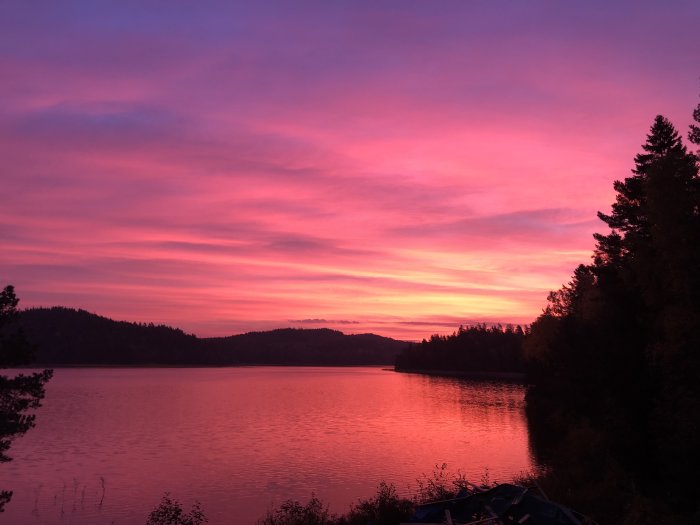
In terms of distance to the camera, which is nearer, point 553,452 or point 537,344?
point 553,452

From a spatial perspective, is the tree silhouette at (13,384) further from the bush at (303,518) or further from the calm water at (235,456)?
the bush at (303,518)

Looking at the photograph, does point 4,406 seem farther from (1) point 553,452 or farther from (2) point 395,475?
(1) point 553,452

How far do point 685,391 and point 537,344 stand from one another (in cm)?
7994

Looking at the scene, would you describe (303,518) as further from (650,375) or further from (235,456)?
(235,456)

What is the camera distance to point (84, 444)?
66250mm

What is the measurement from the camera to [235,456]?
56875 millimetres

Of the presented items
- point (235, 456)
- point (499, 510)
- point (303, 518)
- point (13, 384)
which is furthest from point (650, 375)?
point (235, 456)

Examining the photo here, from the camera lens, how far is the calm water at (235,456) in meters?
40.4

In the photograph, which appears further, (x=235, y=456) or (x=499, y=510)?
(x=235, y=456)

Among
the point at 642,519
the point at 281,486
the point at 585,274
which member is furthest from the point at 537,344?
the point at 642,519

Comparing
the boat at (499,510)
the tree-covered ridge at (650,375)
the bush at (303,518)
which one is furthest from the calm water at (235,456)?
the boat at (499,510)

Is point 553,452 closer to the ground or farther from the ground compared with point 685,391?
closer to the ground

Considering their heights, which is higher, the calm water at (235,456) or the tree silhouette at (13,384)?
the tree silhouette at (13,384)

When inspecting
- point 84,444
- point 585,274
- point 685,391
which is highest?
point 585,274
